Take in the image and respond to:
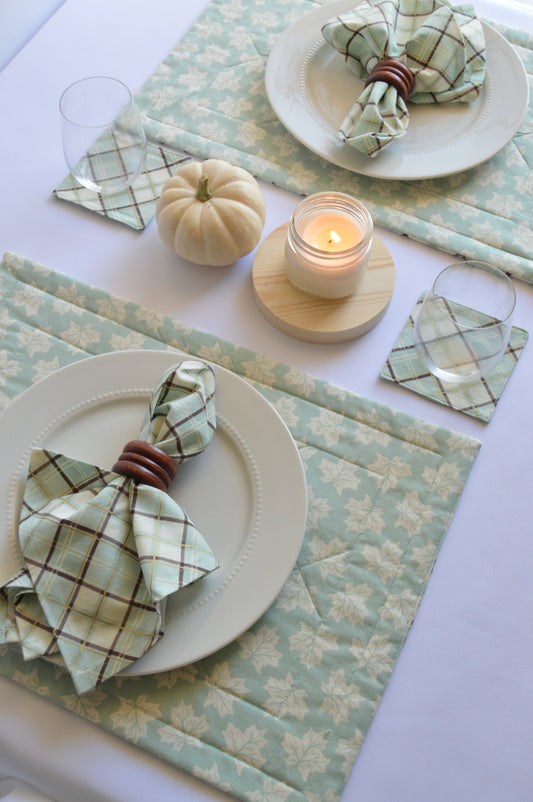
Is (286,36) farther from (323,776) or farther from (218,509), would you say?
(323,776)

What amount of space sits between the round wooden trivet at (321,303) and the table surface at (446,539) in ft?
0.07

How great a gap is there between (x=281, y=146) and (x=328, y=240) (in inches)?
9.9

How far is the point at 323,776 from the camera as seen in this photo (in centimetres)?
63

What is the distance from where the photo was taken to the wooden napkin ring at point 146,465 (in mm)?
679

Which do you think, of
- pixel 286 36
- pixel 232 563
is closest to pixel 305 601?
pixel 232 563

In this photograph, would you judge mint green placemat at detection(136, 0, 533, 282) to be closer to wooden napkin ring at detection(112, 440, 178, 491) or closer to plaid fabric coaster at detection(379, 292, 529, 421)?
plaid fabric coaster at detection(379, 292, 529, 421)

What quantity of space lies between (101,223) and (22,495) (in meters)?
0.41

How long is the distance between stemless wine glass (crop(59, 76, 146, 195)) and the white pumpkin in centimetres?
12

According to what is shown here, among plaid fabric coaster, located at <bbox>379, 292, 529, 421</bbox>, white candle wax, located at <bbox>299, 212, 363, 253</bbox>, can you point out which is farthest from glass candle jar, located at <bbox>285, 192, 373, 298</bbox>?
plaid fabric coaster, located at <bbox>379, 292, 529, 421</bbox>

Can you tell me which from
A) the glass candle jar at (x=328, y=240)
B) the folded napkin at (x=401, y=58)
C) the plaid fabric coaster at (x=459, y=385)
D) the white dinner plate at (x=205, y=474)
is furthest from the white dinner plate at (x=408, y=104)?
the white dinner plate at (x=205, y=474)

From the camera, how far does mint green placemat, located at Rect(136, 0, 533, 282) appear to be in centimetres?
92

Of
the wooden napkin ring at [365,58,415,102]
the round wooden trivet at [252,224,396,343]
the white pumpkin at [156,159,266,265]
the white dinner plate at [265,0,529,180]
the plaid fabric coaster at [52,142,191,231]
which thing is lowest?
the round wooden trivet at [252,224,396,343]

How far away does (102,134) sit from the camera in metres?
0.96

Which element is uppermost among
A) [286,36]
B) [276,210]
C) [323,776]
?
[286,36]
